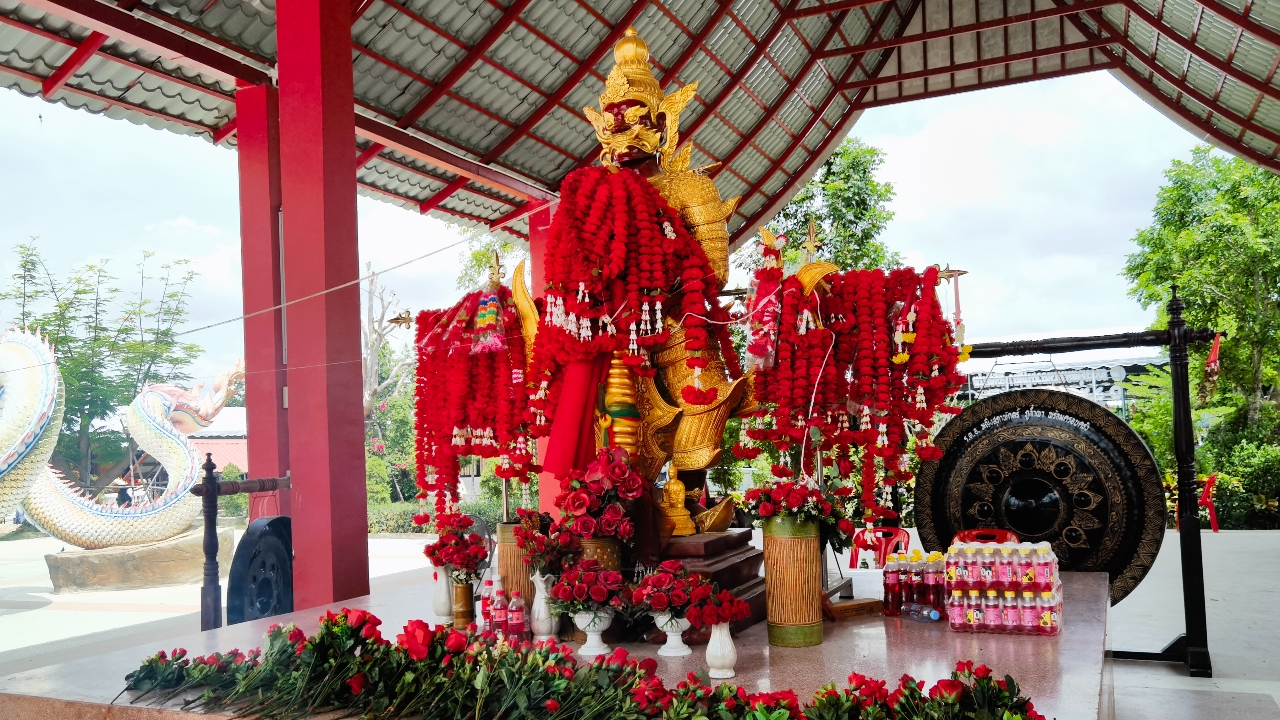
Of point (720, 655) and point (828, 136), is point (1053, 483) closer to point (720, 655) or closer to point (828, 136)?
point (720, 655)

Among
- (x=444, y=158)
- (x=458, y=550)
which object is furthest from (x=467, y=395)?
(x=444, y=158)

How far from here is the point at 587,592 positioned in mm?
3518

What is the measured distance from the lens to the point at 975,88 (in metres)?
11.6

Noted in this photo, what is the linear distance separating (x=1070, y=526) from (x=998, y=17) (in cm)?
782

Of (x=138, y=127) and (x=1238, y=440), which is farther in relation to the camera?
(x=1238, y=440)

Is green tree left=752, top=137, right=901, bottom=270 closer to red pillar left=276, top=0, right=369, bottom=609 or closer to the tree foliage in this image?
red pillar left=276, top=0, right=369, bottom=609

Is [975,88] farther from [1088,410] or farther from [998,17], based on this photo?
[1088,410]

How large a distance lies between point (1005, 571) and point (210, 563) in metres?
3.84

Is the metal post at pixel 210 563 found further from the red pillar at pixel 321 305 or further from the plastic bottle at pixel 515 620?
the plastic bottle at pixel 515 620

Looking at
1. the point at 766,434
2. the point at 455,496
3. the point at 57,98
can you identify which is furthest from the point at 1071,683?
the point at 57,98

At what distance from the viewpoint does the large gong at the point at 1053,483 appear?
5.01 meters

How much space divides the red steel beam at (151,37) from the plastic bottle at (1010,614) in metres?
5.32

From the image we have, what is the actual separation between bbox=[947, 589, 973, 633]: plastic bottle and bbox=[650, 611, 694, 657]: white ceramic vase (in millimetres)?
1158

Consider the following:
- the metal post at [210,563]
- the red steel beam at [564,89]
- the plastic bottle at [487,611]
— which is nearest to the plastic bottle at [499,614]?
the plastic bottle at [487,611]
